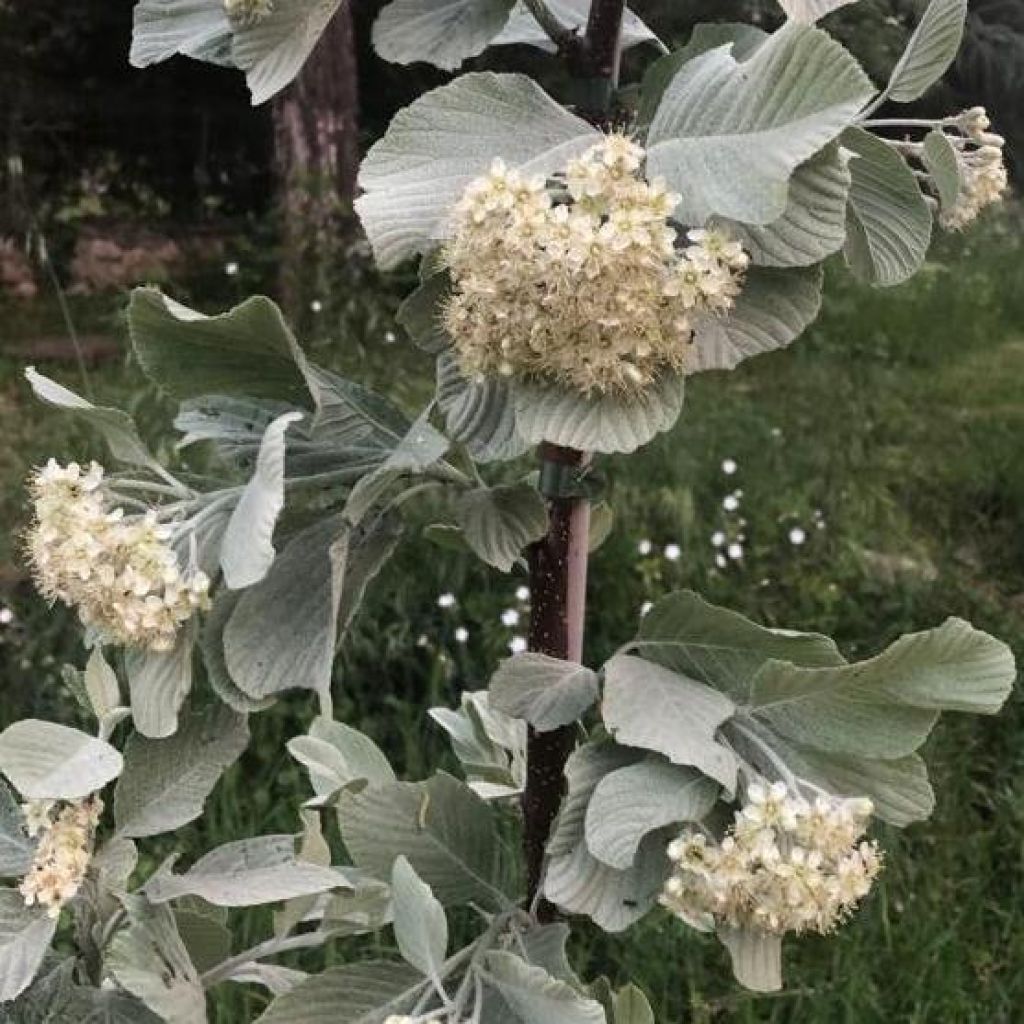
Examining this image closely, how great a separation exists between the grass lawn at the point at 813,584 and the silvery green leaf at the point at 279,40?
40.8 inches

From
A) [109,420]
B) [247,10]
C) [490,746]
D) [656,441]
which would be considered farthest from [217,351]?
[656,441]

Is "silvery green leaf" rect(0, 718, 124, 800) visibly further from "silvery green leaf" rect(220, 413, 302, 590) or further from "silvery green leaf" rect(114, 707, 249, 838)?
"silvery green leaf" rect(220, 413, 302, 590)

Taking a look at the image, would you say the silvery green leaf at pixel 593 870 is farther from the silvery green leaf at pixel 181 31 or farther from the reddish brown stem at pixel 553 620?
the silvery green leaf at pixel 181 31

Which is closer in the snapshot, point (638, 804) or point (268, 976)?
point (638, 804)

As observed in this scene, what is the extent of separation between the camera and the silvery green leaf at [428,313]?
2.64 feet

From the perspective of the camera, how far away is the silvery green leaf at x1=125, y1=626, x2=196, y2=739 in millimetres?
794

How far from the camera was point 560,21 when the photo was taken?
91cm

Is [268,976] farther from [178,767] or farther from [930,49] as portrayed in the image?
[930,49]

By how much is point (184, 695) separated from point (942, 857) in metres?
1.51

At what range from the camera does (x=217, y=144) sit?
13.5 ft

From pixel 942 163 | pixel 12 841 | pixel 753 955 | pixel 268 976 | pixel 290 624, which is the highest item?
pixel 942 163

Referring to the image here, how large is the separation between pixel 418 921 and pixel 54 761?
0.23 metres

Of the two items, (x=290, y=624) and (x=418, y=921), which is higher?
(x=290, y=624)

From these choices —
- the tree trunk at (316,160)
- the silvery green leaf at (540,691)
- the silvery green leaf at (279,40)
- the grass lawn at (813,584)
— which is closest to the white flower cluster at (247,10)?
the silvery green leaf at (279,40)
